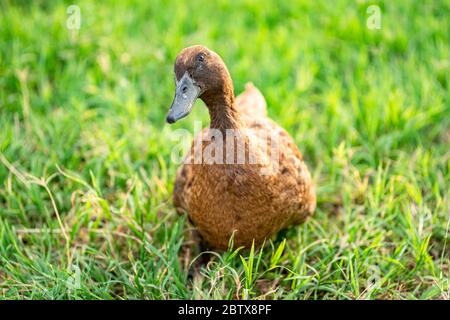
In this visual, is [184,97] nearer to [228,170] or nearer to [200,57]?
[200,57]

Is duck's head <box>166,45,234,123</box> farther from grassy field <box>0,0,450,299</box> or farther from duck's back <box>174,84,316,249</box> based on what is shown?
grassy field <box>0,0,450,299</box>

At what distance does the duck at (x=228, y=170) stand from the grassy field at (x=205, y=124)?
0.47 ft

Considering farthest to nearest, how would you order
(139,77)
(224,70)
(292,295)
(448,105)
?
(139,77)
(448,105)
(292,295)
(224,70)

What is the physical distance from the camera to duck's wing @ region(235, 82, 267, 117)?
2.84 meters

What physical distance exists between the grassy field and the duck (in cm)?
14

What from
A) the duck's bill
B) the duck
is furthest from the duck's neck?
the duck's bill

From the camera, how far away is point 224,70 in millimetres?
2209

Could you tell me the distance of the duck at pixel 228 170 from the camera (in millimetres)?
2164

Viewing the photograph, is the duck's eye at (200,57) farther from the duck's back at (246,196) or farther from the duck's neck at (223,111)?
the duck's back at (246,196)

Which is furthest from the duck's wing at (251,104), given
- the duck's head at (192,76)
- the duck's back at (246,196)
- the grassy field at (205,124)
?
the duck's head at (192,76)

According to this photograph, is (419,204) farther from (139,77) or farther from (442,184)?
(139,77)

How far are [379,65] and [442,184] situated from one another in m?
1.06

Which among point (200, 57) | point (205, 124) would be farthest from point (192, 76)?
point (205, 124)

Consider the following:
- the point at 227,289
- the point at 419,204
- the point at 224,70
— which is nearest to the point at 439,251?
the point at 419,204
